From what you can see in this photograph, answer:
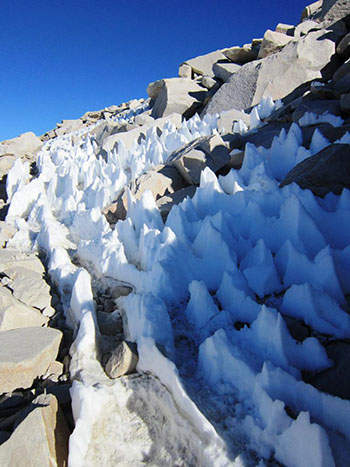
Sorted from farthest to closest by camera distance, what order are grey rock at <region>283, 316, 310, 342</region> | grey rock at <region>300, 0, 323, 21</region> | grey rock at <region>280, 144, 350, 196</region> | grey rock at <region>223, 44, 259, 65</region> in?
grey rock at <region>300, 0, 323, 21</region>, grey rock at <region>223, 44, 259, 65</region>, grey rock at <region>280, 144, 350, 196</region>, grey rock at <region>283, 316, 310, 342</region>

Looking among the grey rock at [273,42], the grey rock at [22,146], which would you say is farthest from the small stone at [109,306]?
the grey rock at [22,146]

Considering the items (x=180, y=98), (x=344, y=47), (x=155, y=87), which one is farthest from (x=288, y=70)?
(x=155, y=87)

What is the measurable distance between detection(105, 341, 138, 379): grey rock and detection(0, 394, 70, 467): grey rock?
41 cm

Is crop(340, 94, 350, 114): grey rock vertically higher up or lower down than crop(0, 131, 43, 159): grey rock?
lower down

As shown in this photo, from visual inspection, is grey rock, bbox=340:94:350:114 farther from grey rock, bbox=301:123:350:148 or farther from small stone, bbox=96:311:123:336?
small stone, bbox=96:311:123:336

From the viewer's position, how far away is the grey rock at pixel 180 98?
38.4 ft

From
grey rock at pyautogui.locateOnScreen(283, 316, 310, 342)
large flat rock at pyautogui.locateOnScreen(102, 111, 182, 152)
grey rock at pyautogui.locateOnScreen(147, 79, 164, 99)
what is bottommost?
grey rock at pyautogui.locateOnScreen(283, 316, 310, 342)

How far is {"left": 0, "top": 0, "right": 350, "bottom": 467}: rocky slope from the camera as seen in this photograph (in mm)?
1437

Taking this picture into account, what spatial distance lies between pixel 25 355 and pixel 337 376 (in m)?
1.92

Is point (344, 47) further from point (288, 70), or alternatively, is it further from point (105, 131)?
point (105, 131)

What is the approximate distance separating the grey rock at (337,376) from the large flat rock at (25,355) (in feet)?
5.69

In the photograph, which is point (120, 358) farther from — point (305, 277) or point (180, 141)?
point (180, 141)

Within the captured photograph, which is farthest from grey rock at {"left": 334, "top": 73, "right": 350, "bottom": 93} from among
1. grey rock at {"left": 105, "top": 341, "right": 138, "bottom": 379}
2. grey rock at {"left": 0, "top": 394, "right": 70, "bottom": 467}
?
grey rock at {"left": 0, "top": 394, "right": 70, "bottom": 467}

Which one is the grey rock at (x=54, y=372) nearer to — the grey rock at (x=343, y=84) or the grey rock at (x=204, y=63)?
the grey rock at (x=343, y=84)
